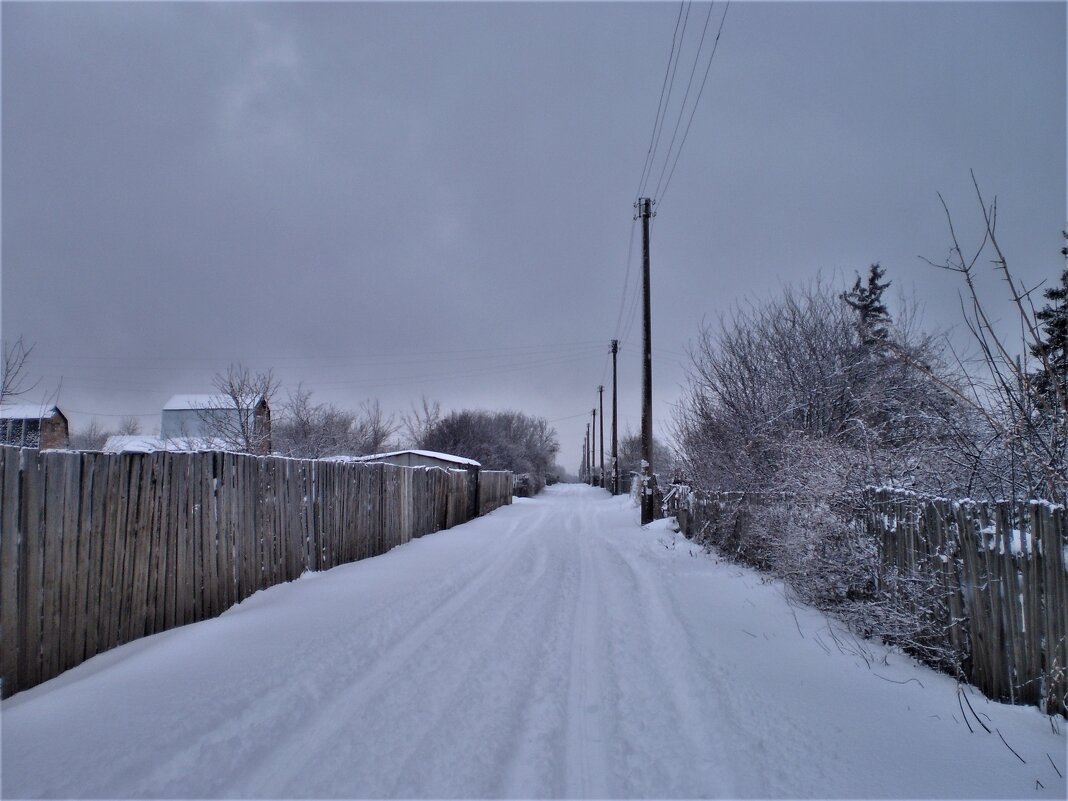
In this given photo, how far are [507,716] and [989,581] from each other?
131 inches

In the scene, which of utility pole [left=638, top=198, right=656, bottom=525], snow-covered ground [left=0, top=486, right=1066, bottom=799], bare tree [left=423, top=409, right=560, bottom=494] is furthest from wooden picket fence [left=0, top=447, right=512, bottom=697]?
bare tree [left=423, top=409, right=560, bottom=494]

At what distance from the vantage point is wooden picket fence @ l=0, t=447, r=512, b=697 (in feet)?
11.5

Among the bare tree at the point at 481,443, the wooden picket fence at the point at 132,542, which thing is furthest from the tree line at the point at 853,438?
the bare tree at the point at 481,443

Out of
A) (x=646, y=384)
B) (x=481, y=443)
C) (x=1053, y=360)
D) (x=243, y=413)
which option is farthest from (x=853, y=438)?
(x=481, y=443)

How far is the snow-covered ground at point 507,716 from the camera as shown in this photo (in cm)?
273

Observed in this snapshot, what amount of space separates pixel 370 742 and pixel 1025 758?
3.54 meters

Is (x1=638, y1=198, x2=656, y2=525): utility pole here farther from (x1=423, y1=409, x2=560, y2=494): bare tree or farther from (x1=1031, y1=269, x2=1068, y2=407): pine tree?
(x1=423, y1=409, x2=560, y2=494): bare tree

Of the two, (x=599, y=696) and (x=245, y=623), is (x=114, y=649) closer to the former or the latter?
(x=245, y=623)

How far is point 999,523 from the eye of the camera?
3607 millimetres

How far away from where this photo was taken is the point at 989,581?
145 inches

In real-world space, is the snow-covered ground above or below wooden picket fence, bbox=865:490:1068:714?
below

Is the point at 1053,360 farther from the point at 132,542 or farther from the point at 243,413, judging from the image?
the point at 243,413

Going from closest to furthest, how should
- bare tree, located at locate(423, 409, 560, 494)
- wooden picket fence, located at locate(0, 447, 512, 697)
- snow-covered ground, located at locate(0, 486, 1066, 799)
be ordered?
snow-covered ground, located at locate(0, 486, 1066, 799) < wooden picket fence, located at locate(0, 447, 512, 697) < bare tree, located at locate(423, 409, 560, 494)

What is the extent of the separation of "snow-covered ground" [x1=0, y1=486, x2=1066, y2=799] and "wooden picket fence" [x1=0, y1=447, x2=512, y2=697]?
0.24 meters
